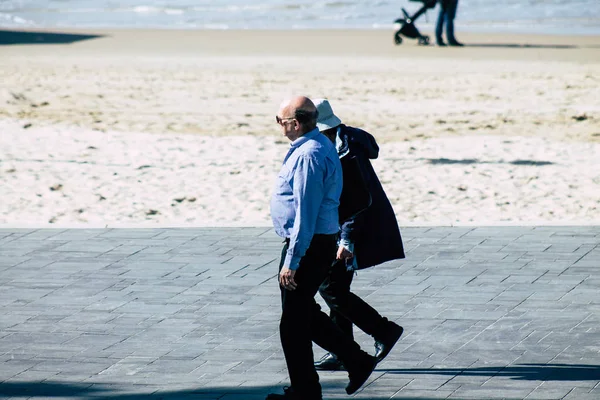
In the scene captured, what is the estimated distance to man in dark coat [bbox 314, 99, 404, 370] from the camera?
17.4 feet

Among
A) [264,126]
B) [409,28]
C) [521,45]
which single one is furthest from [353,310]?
[521,45]

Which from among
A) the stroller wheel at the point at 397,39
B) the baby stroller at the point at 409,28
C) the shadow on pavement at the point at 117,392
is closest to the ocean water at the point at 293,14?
the baby stroller at the point at 409,28

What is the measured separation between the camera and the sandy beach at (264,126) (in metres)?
10.7

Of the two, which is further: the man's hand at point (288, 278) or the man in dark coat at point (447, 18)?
the man in dark coat at point (447, 18)

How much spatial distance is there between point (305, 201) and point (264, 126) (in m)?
11.0

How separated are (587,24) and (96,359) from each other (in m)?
32.0

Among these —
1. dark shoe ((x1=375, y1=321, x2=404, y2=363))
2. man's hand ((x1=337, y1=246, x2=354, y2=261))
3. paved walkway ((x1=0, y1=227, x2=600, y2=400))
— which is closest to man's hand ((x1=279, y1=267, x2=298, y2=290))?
man's hand ((x1=337, y1=246, x2=354, y2=261))

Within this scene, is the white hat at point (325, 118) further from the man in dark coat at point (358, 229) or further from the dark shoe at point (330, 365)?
the dark shoe at point (330, 365)

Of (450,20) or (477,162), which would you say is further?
(450,20)

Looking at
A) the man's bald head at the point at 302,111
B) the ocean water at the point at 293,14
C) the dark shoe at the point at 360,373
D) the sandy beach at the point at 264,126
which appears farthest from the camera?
the ocean water at the point at 293,14

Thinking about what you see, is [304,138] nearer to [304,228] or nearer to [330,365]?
[304,228]

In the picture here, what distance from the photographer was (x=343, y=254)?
212 inches

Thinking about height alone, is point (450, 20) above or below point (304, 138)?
below

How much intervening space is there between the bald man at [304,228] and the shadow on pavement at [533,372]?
80 cm
